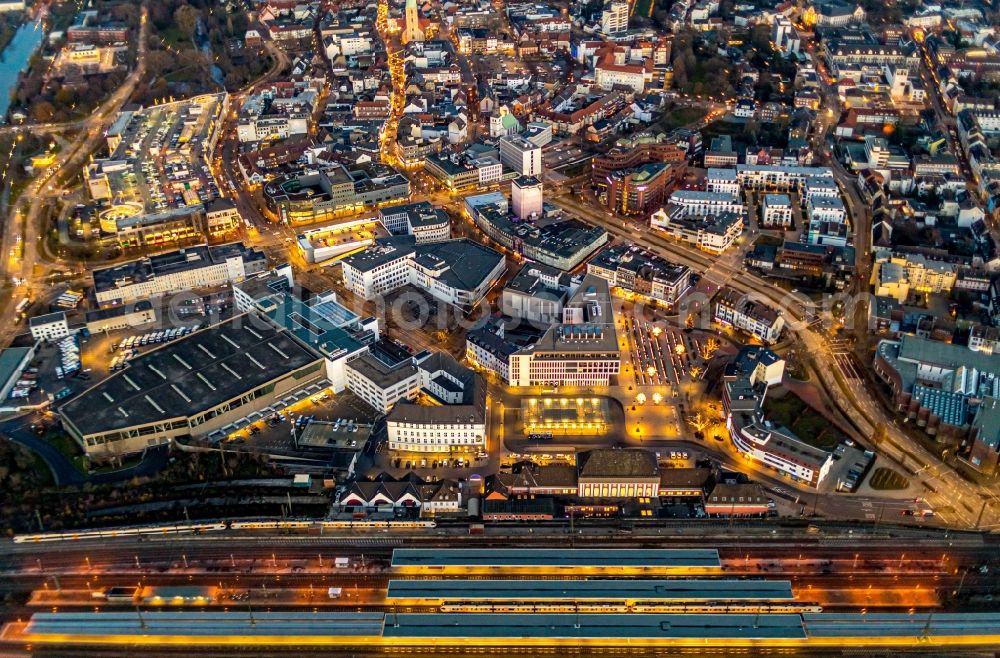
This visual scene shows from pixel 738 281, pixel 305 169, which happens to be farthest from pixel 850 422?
pixel 305 169

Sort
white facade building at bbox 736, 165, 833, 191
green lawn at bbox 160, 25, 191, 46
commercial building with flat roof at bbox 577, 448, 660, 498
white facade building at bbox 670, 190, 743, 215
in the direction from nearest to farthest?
commercial building with flat roof at bbox 577, 448, 660, 498, white facade building at bbox 670, 190, 743, 215, white facade building at bbox 736, 165, 833, 191, green lawn at bbox 160, 25, 191, 46

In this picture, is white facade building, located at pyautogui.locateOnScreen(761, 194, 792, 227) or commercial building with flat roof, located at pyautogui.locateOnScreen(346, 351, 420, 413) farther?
white facade building, located at pyautogui.locateOnScreen(761, 194, 792, 227)

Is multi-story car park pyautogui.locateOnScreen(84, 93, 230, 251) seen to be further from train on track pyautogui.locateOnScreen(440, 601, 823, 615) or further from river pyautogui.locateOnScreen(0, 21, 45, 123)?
train on track pyautogui.locateOnScreen(440, 601, 823, 615)

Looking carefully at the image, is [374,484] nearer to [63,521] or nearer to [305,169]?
[63,521]

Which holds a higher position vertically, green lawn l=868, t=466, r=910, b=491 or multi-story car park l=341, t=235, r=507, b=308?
multi-story car park l=341, t=235, r=507, b=308

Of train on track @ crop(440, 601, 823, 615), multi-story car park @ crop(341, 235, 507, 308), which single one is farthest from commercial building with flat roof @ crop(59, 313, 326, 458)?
train on track @ crop(440, 601, 823, 615)

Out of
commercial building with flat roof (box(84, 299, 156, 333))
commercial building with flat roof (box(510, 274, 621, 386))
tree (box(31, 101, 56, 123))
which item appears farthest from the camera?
tree (box(31, 101, 56, 123))
